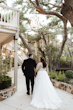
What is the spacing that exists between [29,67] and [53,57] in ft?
20.1

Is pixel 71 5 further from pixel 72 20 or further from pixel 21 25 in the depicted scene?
pixel 21 25

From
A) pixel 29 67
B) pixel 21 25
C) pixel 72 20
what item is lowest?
pixel 29 67

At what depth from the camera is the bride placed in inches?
135

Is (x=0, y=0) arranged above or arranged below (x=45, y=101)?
above

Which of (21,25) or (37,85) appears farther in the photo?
(21,25)

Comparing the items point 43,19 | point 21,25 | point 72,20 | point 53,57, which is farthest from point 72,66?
point 72,20

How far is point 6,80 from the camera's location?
477cm

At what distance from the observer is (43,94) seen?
11.9 ft

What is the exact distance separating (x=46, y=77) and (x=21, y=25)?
738cm

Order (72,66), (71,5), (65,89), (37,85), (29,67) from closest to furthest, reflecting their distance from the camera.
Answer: (71,5) → (37,85) → (29,67) → (65,89) → (72,66)

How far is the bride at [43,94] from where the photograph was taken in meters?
3.42

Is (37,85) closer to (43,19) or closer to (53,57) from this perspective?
(53,57)

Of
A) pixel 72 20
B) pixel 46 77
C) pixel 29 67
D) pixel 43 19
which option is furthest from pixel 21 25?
pixel 72 20

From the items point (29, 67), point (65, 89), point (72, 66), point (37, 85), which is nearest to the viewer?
point (37, 85)
